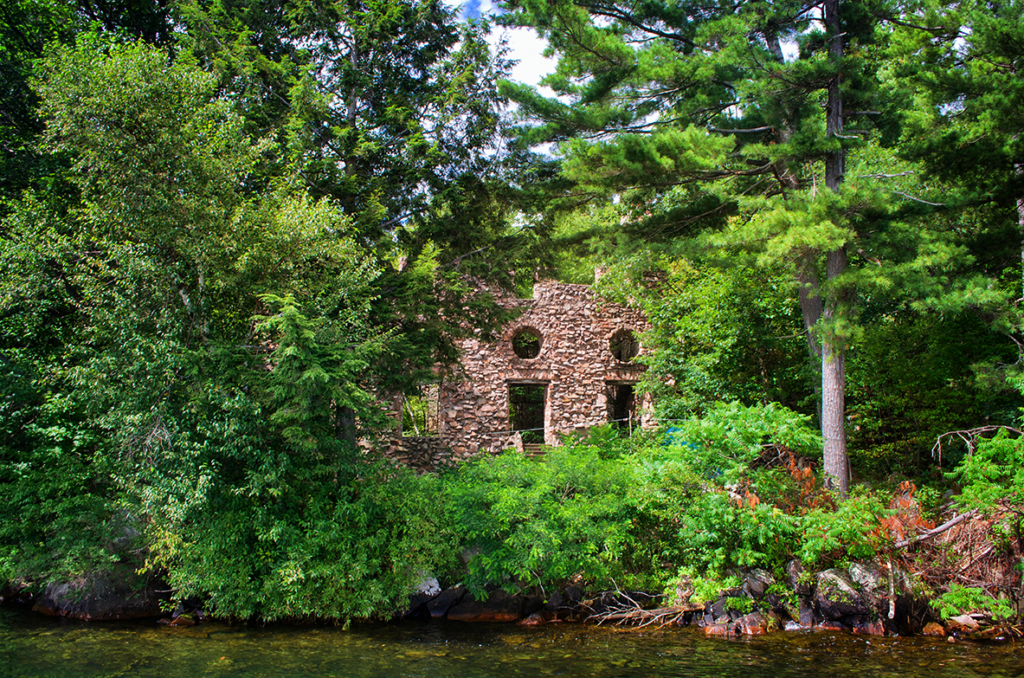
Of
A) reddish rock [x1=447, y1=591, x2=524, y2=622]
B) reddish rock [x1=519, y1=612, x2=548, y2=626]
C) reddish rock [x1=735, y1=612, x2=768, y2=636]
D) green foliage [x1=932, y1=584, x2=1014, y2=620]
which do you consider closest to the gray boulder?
reddish rock [x1=447, y1=591, x2=524, y2=622]

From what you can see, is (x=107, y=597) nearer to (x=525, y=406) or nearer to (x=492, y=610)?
(x=492, y=610)

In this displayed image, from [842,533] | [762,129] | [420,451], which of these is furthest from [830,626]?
[420,451]

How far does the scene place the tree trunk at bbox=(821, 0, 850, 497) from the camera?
28.7 feet

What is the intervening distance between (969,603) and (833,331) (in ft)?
11.0

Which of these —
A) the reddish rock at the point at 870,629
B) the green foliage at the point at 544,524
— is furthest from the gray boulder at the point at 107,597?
the reddish rock at the point at 870,629

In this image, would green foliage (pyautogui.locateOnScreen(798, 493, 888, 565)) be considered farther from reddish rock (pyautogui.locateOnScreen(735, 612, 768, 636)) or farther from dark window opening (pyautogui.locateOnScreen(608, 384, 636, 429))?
dark window opening (pyautogui.locateOnScreen(608, 384, 636, 429))

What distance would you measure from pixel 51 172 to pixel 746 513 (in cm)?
1183

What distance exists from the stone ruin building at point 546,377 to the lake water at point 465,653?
669 centimetres

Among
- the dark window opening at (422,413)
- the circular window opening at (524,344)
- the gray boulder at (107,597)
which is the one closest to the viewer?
the gray boulder at (107,597)

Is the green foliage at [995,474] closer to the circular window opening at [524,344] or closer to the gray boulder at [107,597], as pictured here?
the gray boulder at [107,597]

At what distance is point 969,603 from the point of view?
6.94 metres

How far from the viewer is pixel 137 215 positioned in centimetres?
814

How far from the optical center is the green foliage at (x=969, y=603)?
682 cm

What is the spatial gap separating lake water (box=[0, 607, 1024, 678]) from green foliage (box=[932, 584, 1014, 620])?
A: 34 centimetres
